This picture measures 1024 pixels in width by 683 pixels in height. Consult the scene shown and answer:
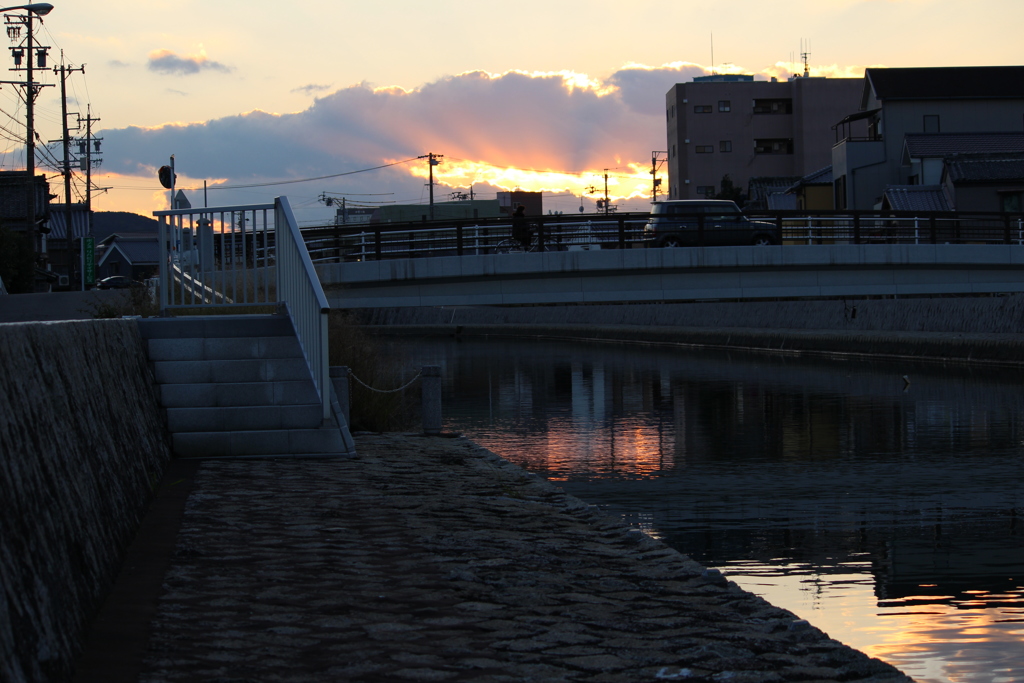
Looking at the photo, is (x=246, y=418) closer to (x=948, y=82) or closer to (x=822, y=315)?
(x=822, y=315)

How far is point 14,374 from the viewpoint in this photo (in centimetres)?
502

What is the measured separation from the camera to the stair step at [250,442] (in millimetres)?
11203

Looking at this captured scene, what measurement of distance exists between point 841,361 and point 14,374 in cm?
3602

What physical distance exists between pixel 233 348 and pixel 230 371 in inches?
11.5

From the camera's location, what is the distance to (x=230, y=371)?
1170cm

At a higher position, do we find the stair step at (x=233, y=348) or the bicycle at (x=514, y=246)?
the bicycle at (x=514, y=246)

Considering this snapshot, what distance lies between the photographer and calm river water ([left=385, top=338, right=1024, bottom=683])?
25.7 feet

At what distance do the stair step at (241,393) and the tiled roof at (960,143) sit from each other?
50.0m

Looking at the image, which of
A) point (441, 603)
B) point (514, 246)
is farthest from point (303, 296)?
point (514, 246)

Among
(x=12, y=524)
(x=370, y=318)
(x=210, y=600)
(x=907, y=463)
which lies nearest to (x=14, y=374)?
(x=12, y=524)

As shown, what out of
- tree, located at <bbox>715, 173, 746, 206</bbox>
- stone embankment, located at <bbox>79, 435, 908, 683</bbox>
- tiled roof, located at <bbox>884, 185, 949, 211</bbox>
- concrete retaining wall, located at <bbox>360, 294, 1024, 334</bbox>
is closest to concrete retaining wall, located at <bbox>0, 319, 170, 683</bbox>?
stone embankment, located at <bbox>79, 435, 908, 683</bbox>

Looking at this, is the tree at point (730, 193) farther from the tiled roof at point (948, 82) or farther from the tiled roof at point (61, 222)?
the tiled roof at point (61, 222)

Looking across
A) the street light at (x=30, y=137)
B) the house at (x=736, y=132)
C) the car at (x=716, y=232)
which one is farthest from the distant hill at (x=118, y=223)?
the car at (x=716, y=232)

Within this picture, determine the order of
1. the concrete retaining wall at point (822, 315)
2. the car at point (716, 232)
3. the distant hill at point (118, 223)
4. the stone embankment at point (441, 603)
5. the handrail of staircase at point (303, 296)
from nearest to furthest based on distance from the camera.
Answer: the stone embankment at point (441, 603)
the handrail of staircase at point (303, 296)
the car at point (716, 232)
the concrete retaining wall at point (822, 315)
the distant hill at point (118, 223)
